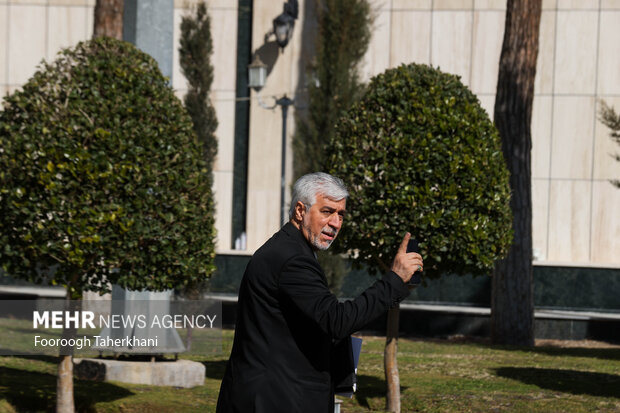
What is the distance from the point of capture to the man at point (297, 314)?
4301mm

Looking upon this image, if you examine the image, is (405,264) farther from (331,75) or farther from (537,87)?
(537,87)

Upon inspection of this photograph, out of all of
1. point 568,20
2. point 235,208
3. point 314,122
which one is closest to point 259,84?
point 314,122

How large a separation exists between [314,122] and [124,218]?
548 inches

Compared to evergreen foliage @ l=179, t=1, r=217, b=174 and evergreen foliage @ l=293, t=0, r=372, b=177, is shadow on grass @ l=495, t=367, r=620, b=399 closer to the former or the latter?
evergreen foliage @ l=293, t=0, r=372, b=177

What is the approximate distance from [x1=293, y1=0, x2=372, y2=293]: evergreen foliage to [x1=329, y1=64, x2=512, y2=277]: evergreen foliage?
37.2 feet

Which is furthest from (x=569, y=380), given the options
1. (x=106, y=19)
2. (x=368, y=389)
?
(x=106, y=19)

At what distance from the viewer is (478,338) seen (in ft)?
67.4

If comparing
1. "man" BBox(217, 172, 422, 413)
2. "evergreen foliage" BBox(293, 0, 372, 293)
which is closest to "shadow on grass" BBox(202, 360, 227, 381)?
"evergreen foliage" BBox(293, 0, 372, 293)

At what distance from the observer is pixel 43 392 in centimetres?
1058

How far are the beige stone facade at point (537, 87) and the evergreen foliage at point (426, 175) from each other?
13338 mm

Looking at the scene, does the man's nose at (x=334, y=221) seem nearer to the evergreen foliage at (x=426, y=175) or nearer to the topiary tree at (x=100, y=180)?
the topiary tree at (x=100, y=180)

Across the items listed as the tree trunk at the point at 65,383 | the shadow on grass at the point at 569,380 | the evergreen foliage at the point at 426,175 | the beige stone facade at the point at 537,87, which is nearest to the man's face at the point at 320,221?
the tree trunk at the point at 65,383

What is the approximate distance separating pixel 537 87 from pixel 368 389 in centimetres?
1372

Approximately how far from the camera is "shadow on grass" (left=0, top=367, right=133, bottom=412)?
10.2 metres
